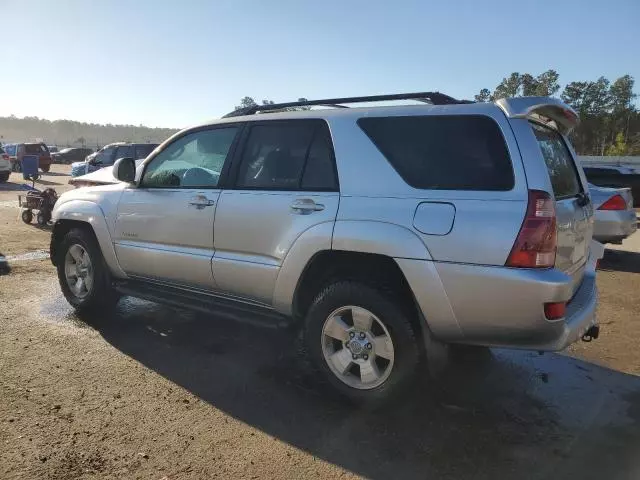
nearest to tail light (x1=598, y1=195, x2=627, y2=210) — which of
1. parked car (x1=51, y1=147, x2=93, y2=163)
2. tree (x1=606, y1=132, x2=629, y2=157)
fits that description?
tree (x1=606, y1=132, x2=629, y2=157)

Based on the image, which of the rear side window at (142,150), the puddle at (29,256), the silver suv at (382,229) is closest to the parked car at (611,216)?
the silver suv at (382,229)

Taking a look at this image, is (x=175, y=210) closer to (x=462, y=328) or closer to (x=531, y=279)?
(x=462, y=328)

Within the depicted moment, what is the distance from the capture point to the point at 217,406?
3.59 metres

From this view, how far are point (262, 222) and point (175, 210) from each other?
99 centimetres

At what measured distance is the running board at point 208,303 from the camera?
3.97 meters

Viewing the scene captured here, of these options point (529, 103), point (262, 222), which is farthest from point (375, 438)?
point (529, 103)

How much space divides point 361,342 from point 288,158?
1438 millimetres

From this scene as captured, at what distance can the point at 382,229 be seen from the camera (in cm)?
334

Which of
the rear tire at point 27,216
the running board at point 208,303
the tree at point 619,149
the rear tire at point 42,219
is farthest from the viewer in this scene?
the tree at point 619,149

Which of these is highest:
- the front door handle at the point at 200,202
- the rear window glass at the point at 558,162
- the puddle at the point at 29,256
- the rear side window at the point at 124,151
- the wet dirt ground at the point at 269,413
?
the rear window glass at the point at 558,162

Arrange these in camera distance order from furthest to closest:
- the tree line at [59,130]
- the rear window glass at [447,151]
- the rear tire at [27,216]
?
the tree line at [59,130]
the rear tire at [27,216]
the rear window glass at [447,151]

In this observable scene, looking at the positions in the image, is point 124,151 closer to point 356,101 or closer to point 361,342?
point 356,101

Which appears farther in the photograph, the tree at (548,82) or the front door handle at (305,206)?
the tree at (548,82)

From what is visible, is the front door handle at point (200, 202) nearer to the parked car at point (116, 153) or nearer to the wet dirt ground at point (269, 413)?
A: the wet dirt ground at point (269, 413)
